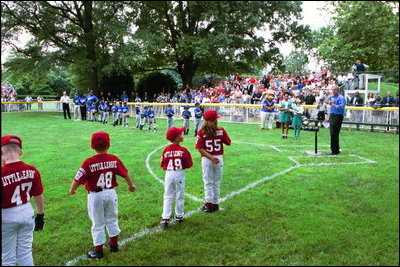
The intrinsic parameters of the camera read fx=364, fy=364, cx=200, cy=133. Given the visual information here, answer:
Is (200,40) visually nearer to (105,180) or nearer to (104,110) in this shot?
(104,110)

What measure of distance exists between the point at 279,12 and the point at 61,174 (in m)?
7.72

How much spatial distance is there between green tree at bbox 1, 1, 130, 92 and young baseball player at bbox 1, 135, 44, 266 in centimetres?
2592

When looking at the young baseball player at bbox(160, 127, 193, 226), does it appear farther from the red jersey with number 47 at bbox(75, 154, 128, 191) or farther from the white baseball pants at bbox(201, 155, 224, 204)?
the red jersey with number 47 at bbox(75, 154, 128, 191)

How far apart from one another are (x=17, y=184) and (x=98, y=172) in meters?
1.00

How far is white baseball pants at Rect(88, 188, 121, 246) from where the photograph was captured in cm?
448

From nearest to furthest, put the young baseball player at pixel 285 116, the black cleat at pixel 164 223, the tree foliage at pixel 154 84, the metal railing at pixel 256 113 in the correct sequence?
1. the black cleat at pixel 164 223
2. the young baseball player at pixel 285 116
3. the metal railing at pixel 256 113
4. the tree foliage at pixel 154 84

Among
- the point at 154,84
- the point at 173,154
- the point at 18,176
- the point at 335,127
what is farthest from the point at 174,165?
the point at 154,84

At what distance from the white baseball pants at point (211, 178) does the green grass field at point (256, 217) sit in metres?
→ 0.29

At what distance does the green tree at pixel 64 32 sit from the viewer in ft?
95.2

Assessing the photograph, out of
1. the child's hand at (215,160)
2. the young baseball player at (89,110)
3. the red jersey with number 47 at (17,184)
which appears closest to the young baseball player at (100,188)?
the red jersey with number 47 at (17,184)

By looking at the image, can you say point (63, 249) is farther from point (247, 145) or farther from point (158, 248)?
point (247, 145)

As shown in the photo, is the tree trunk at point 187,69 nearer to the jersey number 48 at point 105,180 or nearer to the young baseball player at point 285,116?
the young baseball player at point 285,116

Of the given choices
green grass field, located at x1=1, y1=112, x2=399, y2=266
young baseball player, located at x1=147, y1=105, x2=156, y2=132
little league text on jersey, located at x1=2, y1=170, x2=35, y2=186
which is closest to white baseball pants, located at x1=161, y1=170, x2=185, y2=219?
Result: green grass field, located at x1=1, y1=112, x2=399, y2=266

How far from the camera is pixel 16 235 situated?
148 inches
